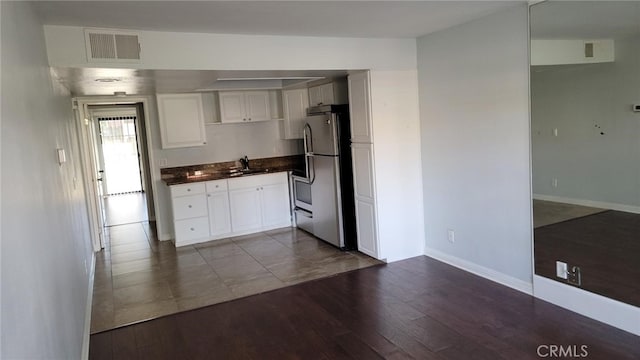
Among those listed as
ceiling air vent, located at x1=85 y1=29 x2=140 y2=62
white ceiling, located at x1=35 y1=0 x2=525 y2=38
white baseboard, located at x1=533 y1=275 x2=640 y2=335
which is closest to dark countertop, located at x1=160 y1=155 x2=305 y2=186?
ceiling air vent, located at x1=85 y1=29 x2=140 y2=62

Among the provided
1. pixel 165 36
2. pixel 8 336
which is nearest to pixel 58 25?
pixel 165 36

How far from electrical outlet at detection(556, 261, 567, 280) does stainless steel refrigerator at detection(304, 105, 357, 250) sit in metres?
2.39

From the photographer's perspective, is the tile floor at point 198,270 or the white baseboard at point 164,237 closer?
the tile floor at point 198,270

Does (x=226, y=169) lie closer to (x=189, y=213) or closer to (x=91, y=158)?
(x=189, y=213)

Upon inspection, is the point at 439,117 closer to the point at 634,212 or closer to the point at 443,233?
the point at 443,233

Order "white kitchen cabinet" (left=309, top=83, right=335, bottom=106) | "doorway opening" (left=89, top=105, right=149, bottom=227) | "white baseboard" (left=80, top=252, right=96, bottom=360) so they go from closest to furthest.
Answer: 1. "white baseboard" (left=80, top=252, right=96, bottom=360)
2. "white kitchen cabinet" (left=309, top=83, right=335, bottom=106)
3. "doorway opening" (left=89, top=105, right=149, bottom=227)

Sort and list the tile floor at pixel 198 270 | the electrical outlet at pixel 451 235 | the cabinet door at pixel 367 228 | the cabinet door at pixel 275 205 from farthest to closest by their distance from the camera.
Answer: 1. the cabinet door at pixel 275 205
2. the cabinet door at pixel 367 228
3. the electrical outlet at pixel 451 235
4. the tile floor at pixel 198 270

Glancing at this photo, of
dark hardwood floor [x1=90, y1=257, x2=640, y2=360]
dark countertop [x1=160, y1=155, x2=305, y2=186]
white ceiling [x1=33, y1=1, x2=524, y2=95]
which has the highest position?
white ceiling [x1=33, y1=1, x2=524, y2=95]

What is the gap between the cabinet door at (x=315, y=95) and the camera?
5.77 meters

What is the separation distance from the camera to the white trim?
150 inches

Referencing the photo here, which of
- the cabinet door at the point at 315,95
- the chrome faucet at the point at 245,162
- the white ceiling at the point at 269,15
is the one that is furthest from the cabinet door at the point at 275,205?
the white ceiling at the point at 269,15

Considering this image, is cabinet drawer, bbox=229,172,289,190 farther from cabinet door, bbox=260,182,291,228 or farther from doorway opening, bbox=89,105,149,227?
doorway opening, bbox=89,105,149,227

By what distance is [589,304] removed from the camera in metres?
3.29

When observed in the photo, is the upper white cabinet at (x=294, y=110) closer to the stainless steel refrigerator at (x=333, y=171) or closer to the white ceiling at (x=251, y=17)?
the stainless steel refrigerator at (x=333, y=171)
